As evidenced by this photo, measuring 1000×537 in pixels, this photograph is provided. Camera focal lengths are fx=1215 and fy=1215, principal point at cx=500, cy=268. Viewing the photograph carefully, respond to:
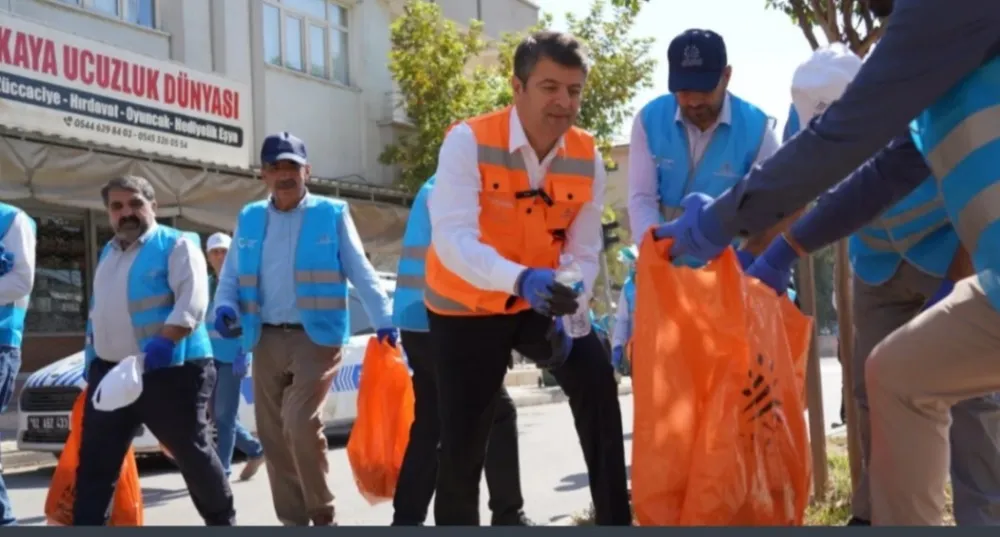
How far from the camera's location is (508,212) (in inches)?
159

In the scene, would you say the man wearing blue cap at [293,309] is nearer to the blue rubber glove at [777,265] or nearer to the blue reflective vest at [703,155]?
the blue reflective vest at [703,155]

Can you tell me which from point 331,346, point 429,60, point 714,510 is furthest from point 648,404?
point 429,60

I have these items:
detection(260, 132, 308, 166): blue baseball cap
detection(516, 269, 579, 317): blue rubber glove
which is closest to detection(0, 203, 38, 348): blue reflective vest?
detection(260, 132, 308, 166): blue baseball cap

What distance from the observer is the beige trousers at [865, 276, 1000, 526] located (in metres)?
2.70

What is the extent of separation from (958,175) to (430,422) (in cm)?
317

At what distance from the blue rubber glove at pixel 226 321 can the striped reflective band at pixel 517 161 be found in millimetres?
2461

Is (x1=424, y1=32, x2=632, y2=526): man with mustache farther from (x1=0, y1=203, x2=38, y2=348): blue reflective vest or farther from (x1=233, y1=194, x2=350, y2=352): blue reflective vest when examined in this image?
(x1=0, y1=203, x2=38, y2=348): blue reflective vest

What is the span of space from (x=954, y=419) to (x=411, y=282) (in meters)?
2.59

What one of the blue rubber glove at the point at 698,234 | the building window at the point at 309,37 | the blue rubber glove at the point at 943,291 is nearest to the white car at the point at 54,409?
the blue rubber glove at the point at 943,291

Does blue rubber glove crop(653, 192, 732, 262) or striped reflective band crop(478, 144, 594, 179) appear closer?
blue rubber glove crop(653, 192, 732, 262)

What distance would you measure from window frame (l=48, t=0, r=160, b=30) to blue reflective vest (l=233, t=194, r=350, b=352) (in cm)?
1111

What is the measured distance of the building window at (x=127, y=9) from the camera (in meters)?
16.6

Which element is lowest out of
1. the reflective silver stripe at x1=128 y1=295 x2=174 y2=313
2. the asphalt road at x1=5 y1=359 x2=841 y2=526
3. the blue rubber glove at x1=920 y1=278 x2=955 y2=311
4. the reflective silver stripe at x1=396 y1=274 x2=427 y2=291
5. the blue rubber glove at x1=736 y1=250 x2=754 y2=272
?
the asphalt road at x1=5 y1=359 x2=841 y2=526

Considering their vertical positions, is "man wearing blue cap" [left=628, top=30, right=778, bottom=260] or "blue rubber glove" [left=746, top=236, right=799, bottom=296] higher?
"man wearing blue cap" [left=628, top=30, right=778, bottom=260]
